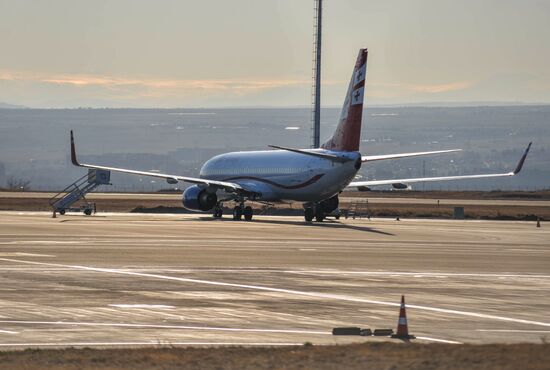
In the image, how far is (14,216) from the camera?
3157 inches

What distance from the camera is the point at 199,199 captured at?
81625mm

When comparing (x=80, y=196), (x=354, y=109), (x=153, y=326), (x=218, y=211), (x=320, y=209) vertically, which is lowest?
(x=153, y=326)

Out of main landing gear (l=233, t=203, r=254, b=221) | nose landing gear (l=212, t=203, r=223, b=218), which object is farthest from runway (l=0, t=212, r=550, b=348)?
nose landing gear (l=212, t=203, r=223, b=218)

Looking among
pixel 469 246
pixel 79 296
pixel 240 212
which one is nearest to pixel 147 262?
pixel 79 296

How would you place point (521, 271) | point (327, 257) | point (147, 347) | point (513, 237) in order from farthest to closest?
point (513, 237)
point (327, 257)
point (521, 271)
point (147, 347)

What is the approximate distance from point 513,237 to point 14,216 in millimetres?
33892

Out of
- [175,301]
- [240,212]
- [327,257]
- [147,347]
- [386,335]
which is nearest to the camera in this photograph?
[147,347]

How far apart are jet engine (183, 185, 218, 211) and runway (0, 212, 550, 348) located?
20058mm

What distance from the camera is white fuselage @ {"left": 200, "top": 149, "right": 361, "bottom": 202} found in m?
73.3

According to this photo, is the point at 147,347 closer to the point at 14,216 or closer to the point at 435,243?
the point at 435,243

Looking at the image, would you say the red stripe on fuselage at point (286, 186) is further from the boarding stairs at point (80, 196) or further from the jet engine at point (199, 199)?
the boarding stairs at point (80, 196)

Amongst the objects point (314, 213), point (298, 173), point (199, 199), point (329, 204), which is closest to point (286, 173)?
point (298, 173)

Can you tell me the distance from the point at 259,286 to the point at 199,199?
49267mm

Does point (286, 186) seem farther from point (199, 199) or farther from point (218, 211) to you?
point (218, 211)
